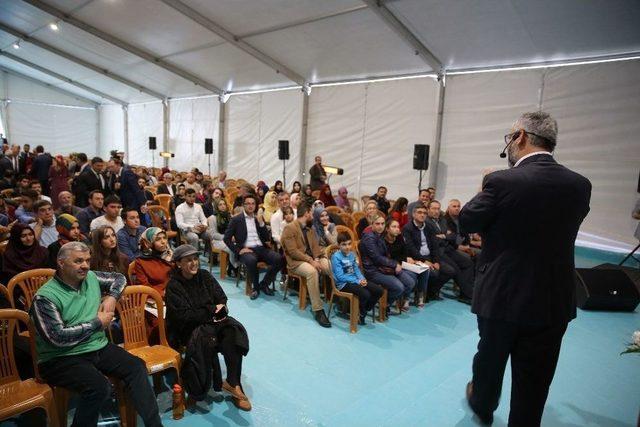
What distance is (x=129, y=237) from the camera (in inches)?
148

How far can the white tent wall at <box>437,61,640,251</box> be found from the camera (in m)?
6.00

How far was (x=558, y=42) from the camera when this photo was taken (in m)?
5.90

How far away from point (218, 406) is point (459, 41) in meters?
6.48

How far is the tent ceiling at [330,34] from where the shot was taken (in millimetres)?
5434

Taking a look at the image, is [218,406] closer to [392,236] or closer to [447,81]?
[392,236]

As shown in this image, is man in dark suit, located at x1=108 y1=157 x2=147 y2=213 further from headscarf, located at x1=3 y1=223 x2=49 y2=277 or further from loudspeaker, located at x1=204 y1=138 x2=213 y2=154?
loudspeaker, located at x1=204 y1=138 x2=213 y2=154

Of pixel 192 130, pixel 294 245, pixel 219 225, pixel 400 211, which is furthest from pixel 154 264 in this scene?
pixel 192 130

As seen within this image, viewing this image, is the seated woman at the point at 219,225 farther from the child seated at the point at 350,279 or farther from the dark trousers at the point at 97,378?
the dark trousers at the point at 97,378

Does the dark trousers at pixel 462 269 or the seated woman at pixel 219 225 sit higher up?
the seated woman at pixel 219 225

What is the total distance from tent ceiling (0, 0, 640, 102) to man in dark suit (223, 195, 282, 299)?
147 inches

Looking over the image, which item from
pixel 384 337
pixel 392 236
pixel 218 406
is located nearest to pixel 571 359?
pixel 384 337

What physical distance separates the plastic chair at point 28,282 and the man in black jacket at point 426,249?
356cm

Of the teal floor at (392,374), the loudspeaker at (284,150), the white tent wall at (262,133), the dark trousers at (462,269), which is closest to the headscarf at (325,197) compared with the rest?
the loudspeaker at (284,150)

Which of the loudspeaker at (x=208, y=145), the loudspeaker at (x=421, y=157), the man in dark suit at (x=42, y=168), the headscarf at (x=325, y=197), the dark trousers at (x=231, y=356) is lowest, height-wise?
the dark trousers at (x=231, y=356)
